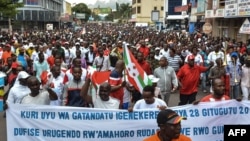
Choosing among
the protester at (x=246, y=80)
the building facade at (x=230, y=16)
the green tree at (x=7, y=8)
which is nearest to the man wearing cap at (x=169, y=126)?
the protester at (x=246, y=80)

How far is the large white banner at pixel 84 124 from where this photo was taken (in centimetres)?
588

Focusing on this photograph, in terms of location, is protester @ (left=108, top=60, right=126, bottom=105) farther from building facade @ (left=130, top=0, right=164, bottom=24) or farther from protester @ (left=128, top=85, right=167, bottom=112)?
building facade @ (left=130, top=0, right=164, bottom=24)

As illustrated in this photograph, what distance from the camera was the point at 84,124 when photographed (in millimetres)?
5898

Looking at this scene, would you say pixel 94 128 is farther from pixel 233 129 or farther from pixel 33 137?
pixel 233 129

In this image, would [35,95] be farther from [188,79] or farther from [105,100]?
[188,79]

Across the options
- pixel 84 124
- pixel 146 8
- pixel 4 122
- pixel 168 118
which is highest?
pixel 146 8

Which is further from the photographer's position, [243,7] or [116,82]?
[243,7]

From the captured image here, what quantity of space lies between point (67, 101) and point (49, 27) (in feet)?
133

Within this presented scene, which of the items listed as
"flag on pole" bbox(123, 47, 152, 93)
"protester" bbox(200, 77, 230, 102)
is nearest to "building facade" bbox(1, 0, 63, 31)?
"flag on pole" bbox(123, 47, 152, 93)

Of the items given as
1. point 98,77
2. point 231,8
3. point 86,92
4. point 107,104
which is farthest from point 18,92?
point 231,8

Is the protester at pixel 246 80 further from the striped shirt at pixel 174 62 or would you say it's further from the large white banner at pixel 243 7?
the large white banner at pixel 243 7

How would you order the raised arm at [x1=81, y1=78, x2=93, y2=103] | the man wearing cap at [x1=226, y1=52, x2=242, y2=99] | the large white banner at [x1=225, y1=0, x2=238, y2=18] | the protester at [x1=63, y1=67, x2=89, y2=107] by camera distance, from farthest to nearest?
the large white banner at [x1=225, y1=0, x2=238, y2=18]
the man wearing cap at [x1=226, y1=52, x2=242, y2=99]
the protester at [x1=63, y1=67, x2=89, y2=107]
the raised arm at [x1=81, y1=78, x2=93, y2=103]

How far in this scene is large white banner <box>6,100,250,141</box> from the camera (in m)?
5.88

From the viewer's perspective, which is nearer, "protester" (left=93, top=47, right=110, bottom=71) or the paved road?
the paved road
